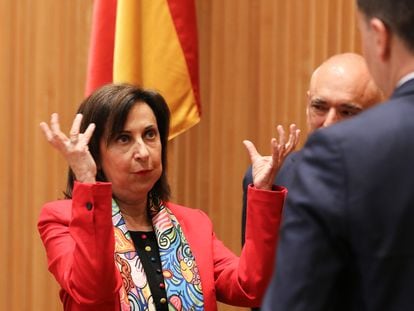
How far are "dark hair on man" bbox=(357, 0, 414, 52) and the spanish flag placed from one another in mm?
2056

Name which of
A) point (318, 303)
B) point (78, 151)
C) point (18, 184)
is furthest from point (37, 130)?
point (318, 303)

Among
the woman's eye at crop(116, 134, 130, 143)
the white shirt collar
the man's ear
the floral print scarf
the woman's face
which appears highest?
the man's ear

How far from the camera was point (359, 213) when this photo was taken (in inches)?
45.6

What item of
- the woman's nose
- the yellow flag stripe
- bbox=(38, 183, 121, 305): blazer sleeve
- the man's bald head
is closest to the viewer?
bbox=(38, 183, 121, 305): blazer sleeve

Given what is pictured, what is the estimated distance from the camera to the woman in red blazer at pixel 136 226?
210 cm

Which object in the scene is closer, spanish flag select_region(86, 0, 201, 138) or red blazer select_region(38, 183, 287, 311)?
red blazer select_region(38, 183, 287, 311)

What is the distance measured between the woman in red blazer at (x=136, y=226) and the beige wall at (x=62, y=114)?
43.1 inches

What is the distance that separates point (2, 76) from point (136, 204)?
1.47m

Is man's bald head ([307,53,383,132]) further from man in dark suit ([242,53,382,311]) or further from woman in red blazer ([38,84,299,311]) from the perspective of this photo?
woman in red blazer ([38,84,299,311])

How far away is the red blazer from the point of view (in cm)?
209

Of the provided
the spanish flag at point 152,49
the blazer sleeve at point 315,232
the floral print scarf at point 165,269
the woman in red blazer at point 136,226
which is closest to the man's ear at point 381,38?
the blazer sleeve at point 315,232

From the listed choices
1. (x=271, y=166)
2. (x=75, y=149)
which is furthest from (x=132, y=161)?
(x=271, y=166)

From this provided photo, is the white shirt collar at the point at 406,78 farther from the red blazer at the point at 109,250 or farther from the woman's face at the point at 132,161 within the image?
the woman's face at the point at 132,161

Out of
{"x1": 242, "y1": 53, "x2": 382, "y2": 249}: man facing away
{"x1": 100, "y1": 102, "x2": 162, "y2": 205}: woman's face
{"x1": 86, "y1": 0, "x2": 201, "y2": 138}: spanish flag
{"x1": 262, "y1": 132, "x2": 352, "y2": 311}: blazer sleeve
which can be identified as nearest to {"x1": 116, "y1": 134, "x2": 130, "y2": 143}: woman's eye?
{"x1": 100, "y1": 102, "x2": 162, "y2": 205}: woman's face
